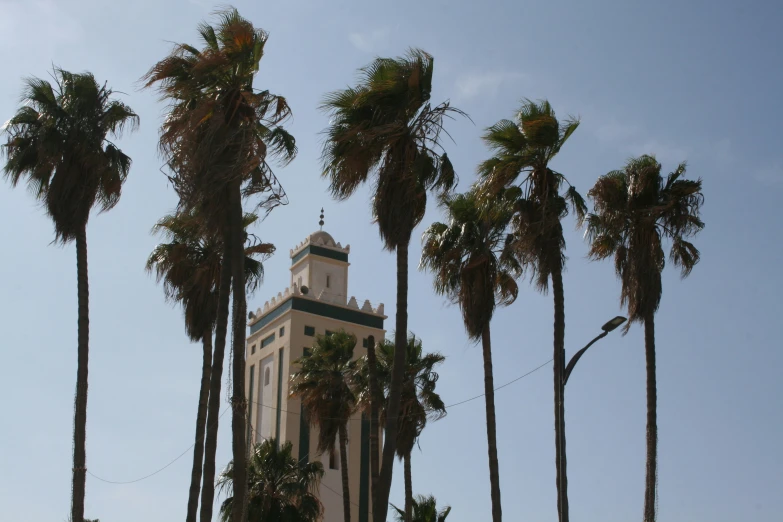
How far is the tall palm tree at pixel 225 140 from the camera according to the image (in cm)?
2153

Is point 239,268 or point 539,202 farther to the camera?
point 539,202

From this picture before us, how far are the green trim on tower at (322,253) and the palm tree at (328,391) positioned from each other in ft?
85.3

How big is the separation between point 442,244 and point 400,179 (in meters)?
7.46

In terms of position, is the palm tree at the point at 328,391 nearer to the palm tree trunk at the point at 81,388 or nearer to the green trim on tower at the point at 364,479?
the palm tree trunk at the point at 81,388

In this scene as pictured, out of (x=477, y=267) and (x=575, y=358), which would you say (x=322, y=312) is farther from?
(x=575, y=358)

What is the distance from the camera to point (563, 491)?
2019 cm

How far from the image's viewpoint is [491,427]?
2800 centimetres

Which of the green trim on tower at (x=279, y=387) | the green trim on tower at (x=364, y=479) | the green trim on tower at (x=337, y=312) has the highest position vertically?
the green trim on tower at (x=337, y=312)

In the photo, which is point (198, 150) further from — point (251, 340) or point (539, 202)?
point (251, 340)

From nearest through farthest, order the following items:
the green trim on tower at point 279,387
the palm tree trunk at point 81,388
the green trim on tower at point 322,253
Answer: the palm tree trunk at point 81,388 → the green trim on tower at point 279,387 → the green trim on tower at point 322,253

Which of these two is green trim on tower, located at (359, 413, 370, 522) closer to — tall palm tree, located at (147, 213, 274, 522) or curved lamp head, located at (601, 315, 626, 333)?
tall palm tree, located at (147, 213, 274, 522)

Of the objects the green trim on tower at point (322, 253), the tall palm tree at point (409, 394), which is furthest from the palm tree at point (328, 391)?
the green trim on tower at point (322, 253)

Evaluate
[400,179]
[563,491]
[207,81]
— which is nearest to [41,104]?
[207,81]

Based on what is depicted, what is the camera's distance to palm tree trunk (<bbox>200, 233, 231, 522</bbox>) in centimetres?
2128
